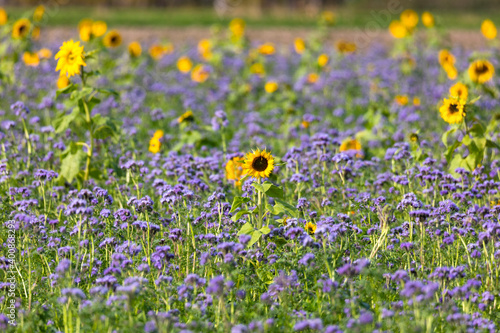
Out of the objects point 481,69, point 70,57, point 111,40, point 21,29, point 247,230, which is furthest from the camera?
point 111,40

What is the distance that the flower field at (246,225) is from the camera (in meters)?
3.70

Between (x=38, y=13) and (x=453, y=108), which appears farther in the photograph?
(x=38, y=13)

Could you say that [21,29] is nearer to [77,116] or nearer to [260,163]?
[77,116]

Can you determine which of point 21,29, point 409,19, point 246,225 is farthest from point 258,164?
point 409,19

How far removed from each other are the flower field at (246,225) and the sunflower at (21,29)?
0.02 m

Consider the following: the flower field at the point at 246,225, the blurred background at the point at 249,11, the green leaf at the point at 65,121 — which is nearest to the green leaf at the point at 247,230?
the flower field at the point at 246,225

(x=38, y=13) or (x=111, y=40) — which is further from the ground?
(x=38, y=13)

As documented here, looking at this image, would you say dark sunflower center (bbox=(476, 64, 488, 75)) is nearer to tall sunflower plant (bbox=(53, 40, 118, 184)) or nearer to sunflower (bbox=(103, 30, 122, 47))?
tall sunflower plant (bbox=(53, 40, 118, 184))

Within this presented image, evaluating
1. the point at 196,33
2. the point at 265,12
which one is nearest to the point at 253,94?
the point at 196,33

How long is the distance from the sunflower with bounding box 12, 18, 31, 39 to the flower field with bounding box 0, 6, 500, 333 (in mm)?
18

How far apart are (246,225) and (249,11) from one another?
102 ft

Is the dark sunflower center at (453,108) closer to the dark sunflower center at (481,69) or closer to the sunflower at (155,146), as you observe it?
the dark sunflower center at (481,69)

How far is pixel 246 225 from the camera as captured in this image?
441cm

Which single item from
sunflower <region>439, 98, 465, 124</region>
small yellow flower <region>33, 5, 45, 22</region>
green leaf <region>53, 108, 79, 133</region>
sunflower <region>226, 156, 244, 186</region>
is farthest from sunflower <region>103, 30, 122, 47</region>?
sunflower <region>439, 98, 465, 124</region>
